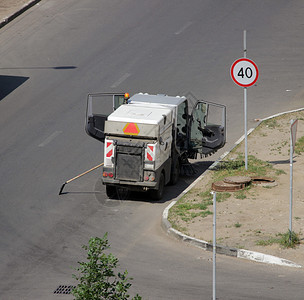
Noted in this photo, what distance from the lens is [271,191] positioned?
Answer: 21.0m

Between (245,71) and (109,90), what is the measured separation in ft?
24.7

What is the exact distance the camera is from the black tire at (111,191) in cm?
2122

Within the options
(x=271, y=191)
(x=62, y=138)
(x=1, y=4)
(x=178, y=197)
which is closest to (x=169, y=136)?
(x=178, y=197)

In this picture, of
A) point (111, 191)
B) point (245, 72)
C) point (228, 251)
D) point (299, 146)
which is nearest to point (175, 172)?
point (111, 191)

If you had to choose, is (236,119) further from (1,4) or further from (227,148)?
(1,4)

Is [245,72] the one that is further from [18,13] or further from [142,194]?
[18,13]

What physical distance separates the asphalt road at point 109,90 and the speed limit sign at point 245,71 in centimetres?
290

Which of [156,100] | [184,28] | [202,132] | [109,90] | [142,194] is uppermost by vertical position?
[184,28]

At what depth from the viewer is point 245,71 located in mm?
22250

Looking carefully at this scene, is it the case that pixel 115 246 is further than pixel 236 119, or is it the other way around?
pixel 236 119

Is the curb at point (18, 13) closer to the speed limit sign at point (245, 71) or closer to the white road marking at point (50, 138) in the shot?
the white road marking at point (50, 138)

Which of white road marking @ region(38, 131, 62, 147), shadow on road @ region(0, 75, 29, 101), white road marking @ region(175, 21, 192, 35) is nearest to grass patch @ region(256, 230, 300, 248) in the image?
white road marking @ region(38, 131, 62, 147)

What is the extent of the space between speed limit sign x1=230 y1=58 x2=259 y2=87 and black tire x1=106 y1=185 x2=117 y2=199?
4223mm

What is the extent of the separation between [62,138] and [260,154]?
18.5 feet
